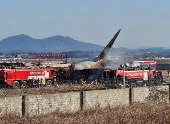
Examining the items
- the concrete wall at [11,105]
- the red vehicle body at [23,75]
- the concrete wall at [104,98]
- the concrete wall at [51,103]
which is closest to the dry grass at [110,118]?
the concrete wall at [11,105]

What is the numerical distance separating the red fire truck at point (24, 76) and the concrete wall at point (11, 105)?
62.2 feet

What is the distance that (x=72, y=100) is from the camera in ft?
75.0

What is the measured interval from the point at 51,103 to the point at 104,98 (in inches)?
165

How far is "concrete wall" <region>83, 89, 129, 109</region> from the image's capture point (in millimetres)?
23513

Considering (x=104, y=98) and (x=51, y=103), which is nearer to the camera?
(x=51, y=103)

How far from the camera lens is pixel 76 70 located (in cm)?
5219

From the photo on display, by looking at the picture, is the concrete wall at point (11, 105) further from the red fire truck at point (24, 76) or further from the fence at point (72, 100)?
the red fire truck at point (24, 76)

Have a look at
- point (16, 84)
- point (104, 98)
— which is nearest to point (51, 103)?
point (104, 98)

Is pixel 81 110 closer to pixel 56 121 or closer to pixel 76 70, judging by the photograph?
pixel 56 121

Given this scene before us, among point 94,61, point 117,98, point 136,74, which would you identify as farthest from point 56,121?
point 94,61

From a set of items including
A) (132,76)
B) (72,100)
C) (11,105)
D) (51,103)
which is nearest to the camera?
(11,105)

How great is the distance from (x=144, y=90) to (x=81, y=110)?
647 centimetres

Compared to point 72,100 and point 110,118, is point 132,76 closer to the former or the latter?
point 72,100

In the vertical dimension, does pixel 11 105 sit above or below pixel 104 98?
above
